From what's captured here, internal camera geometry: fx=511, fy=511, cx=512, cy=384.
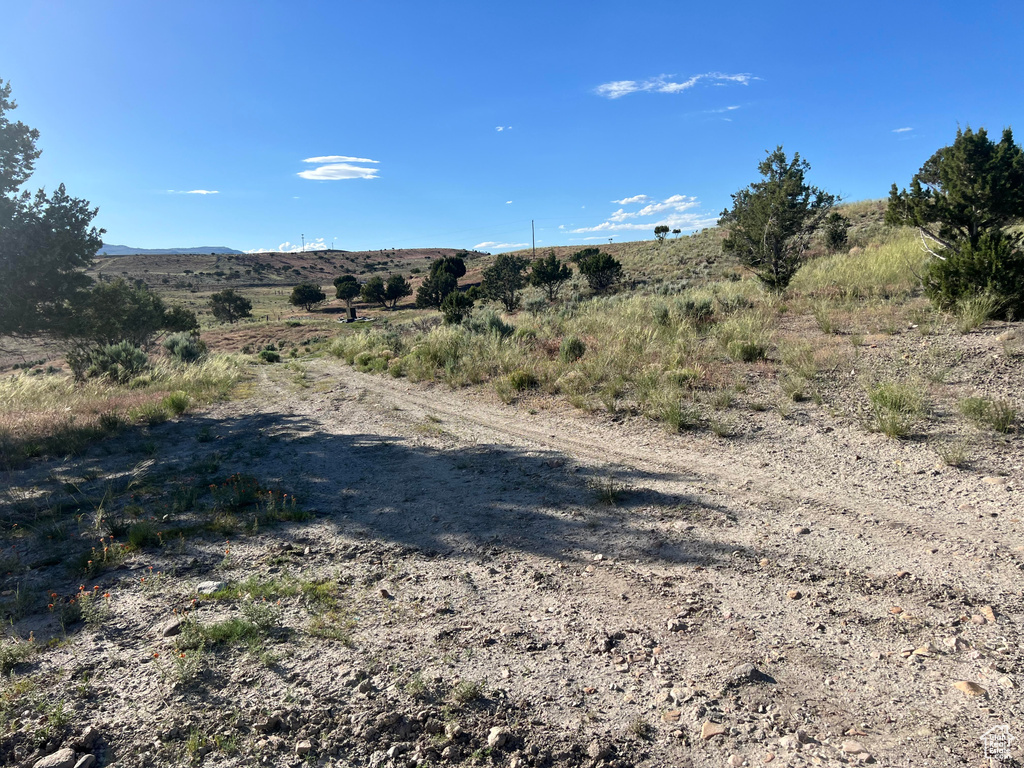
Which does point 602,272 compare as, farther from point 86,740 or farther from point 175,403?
point 86,740

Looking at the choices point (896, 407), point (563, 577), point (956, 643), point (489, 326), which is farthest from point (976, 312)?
point (489, 326)

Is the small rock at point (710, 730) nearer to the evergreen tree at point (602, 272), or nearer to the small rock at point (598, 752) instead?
the small rock at point (598, 752)

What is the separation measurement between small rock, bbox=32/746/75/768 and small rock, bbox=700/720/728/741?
2.73 m

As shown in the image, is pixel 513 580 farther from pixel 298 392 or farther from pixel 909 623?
pixel 298 392

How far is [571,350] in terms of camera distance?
10242mm

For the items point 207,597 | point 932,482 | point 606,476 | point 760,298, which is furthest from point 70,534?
point 760,298

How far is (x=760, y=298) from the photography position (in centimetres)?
1319

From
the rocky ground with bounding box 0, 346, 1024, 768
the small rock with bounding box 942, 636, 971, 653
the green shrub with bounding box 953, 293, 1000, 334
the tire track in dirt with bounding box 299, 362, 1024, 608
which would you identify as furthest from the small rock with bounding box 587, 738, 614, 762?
the green shrub with bounding box 953, 293, 1000, 334

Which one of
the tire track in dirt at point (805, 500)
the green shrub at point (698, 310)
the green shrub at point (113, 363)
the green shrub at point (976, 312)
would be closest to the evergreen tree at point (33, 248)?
the green shrub at point (113, 363)

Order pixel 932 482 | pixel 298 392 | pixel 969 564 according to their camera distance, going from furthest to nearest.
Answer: pixel 298 392 → pixel 932 482 → pixel 969 564

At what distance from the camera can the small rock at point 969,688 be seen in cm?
224

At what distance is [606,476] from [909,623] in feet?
9.00

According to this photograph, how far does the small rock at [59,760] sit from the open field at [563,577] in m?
0.07

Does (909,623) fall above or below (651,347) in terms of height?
below
